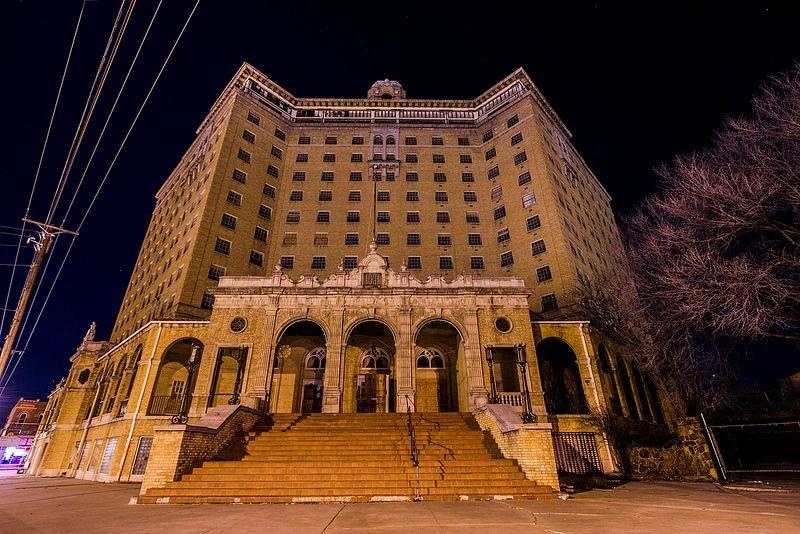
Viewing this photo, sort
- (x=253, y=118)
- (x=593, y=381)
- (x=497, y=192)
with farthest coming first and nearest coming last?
(x=253, y=118) → (x=497, y=192) → (x=593, y=381)

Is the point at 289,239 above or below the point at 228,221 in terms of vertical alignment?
below

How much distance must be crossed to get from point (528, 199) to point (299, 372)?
26050 millimetres

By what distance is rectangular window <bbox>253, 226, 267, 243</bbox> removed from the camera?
3574cm

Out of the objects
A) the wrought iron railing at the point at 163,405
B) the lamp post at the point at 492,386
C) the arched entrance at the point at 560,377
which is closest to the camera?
the lamp post at the point at 492,386

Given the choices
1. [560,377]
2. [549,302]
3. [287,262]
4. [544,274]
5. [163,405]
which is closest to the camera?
[163,405]

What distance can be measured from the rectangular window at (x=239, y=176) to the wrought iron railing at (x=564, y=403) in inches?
1283

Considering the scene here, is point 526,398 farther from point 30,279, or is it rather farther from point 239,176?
point 239,176

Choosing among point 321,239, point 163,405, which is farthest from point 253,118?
point 163,405

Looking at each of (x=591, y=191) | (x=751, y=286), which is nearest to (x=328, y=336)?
(x=751, y=286)

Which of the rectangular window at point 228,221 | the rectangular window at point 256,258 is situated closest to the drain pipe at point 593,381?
the rectangular window at point 256,258

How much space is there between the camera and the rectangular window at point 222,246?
1298 inches

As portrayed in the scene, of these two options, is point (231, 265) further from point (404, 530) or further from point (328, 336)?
point (404, 530)

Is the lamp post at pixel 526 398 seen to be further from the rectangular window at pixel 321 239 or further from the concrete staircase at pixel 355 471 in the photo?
the rectangular window at pixel 321 239

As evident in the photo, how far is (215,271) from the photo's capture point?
1262 inches
